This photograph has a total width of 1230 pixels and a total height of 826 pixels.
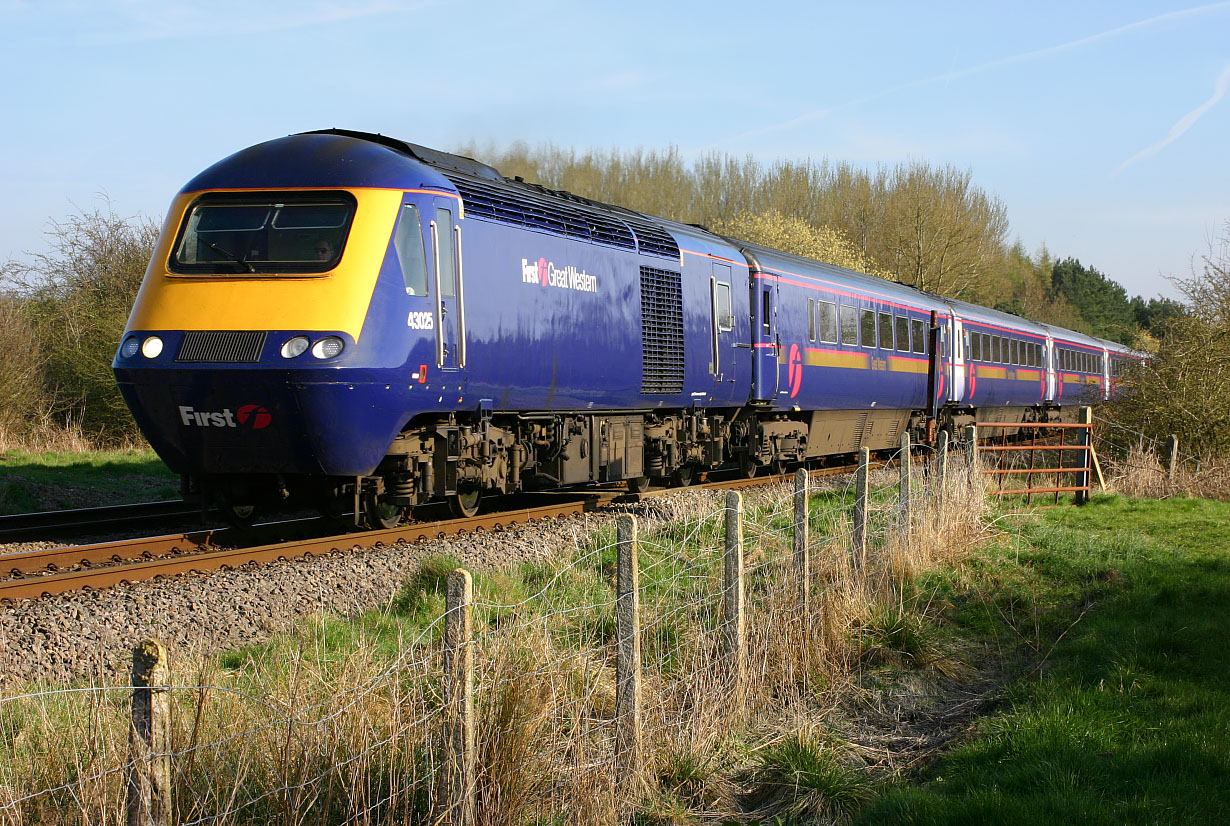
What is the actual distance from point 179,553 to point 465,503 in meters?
3.00

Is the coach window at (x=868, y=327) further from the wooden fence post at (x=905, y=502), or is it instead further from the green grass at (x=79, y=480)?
the green grass at (x=79, y=480)

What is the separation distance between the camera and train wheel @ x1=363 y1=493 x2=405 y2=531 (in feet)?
33.0

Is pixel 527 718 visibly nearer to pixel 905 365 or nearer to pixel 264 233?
pixel 264 233

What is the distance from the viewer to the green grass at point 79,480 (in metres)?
14.0

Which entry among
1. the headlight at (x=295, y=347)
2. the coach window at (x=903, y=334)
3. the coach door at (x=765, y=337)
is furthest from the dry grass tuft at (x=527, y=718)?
the coach window at (x=903, y=334)

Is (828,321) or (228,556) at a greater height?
(828,321)

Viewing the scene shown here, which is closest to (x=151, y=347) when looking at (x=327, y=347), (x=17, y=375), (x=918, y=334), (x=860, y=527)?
(x=327, y=347)

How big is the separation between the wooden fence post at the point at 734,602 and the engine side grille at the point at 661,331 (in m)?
6.81

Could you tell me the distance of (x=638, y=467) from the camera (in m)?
13.3

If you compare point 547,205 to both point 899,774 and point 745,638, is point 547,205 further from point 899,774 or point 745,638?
point 899,774

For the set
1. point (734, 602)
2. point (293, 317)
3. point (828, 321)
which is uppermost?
point (828, 321)

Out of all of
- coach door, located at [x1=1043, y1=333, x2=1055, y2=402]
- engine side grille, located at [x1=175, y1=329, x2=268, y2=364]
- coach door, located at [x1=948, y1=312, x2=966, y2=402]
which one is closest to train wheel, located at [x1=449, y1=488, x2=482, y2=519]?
engine side grille, located at [x1=175, y1=329, x2=268, y2=364]

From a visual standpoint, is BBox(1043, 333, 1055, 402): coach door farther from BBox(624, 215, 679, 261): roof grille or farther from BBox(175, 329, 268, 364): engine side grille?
BBox(175, 329, 268, 364): engine side grille

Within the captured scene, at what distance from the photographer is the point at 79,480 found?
15.8 m
